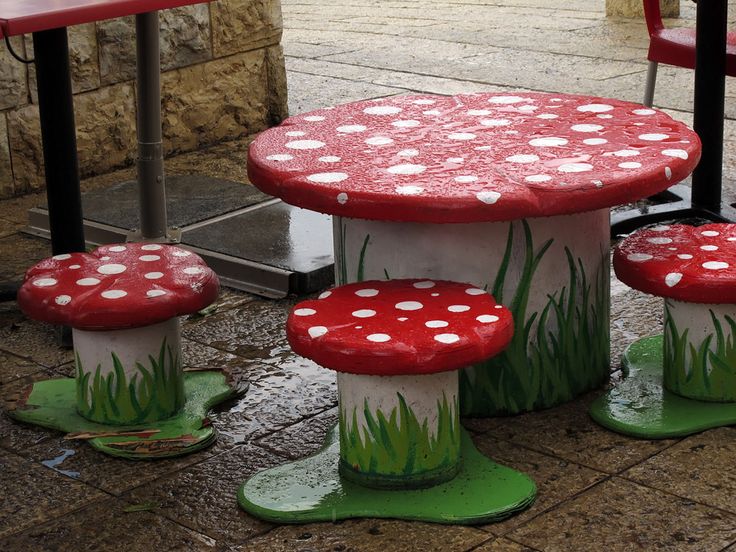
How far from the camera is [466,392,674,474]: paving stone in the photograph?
10.5ft

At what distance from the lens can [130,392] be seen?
3395mm

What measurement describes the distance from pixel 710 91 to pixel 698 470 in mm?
2155

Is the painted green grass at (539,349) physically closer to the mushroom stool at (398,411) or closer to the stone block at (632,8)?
the mushroom stool at (398,411)

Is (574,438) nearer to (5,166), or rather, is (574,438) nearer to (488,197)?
(488,197)

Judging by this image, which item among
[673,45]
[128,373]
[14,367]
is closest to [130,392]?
[128,373]

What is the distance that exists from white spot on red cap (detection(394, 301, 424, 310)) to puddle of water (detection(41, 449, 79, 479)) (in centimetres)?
93

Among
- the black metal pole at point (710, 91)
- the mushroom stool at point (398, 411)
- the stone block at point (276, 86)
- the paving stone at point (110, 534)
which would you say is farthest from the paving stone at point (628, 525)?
the stone block at point (276, 86)

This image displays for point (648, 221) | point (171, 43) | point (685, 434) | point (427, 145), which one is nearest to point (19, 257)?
point (171, 43)

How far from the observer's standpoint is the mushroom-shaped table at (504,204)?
10.2ft

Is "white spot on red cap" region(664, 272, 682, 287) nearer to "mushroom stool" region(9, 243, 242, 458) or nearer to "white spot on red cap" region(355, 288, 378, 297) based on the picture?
"white spot on red cap" region(355, 288, 378, 297)

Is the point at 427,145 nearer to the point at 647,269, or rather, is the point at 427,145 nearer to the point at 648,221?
the point at 647,269

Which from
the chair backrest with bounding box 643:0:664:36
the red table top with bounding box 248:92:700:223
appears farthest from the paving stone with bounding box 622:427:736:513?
the chair backrest with bounding box 643:0:664:36

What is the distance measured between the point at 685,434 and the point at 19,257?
2.80 m

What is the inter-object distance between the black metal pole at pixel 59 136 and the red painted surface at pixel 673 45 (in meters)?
2.45
